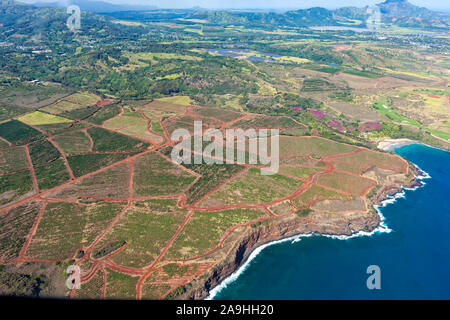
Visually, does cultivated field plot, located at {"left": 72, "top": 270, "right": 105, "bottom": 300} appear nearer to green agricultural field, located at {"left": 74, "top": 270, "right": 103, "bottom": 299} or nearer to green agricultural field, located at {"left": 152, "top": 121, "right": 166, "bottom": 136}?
green agricultural field, located at {"left": 74, "top": 270, "right": 103, "bottom": 299}

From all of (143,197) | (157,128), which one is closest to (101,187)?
(143,197)

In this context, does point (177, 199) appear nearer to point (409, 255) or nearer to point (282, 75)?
point (409, 255)

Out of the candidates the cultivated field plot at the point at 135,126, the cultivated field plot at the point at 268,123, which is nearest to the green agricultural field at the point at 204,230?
the cultivated field plot at the point at 135,126

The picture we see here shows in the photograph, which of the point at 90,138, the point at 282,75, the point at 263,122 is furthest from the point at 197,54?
the point at 90,138

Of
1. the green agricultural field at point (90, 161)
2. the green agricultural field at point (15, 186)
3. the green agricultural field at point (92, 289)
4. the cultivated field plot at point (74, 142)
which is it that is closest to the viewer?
the green agricultural field at point (92, 289)

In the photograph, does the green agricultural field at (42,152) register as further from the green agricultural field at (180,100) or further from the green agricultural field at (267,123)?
the green agricultural field at (267,123)

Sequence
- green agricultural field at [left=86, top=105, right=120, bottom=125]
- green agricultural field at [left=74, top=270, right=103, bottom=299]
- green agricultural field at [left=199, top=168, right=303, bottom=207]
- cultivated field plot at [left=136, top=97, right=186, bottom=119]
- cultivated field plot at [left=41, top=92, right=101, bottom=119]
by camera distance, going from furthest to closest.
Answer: cultivated field plot at [left=136, top=97, right=186, bottom=119], cultivated field plot at [left=41, top=92, right=101, bottom=119], green agricultural field at [left=86, top=105, right=120, bottom=125], green agricultural field at [left=199, top=168, right=303, bottom=207], green agricultural field at [left=74, top=270, right=103, bottom=299]

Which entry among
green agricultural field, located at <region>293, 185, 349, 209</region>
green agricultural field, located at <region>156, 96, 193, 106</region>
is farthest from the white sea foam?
green agricultural field, located at <region>156, 96, 193, 106</region>
